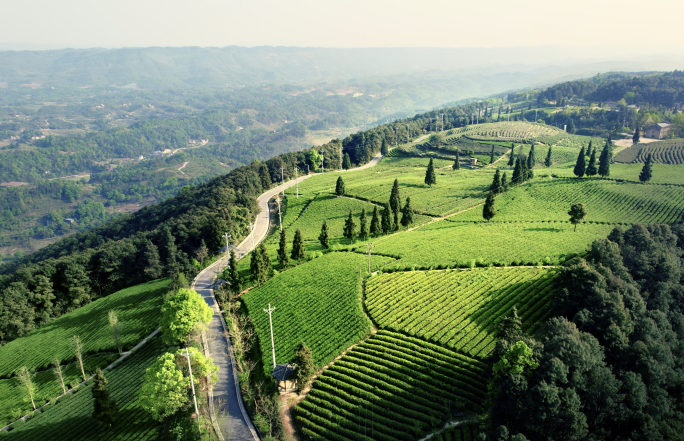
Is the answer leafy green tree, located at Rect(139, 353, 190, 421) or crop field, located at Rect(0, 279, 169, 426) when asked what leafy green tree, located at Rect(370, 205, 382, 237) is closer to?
crop field, located at Rect(0, 279, 169, 426)

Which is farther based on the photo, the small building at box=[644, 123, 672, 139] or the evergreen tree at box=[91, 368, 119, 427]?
the small building at box=[644, 123, 672, 139]

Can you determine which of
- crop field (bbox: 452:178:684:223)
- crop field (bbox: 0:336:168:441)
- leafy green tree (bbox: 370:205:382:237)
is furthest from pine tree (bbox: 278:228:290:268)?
A: crop field (bbox: 452:178:684:223)

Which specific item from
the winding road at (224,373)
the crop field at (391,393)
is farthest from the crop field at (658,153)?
the crop field at (391,393)

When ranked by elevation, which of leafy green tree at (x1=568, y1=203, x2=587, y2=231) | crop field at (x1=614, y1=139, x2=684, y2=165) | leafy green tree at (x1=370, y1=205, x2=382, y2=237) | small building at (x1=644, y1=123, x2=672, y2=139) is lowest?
leafy green tree at (x1=370, y1=205, x2=382, y2=237)

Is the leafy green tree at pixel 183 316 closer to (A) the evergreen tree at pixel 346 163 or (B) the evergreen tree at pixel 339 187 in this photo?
(B) the evergreen tree at pixel 339 187

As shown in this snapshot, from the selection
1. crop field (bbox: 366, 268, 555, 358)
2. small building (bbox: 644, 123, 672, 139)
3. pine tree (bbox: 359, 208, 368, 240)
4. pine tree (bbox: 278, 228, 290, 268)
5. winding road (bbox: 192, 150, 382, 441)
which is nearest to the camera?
winding road (bbox: 192, 150, 382, 441)

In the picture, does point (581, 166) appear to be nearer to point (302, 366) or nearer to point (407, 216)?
point (407, 216)
